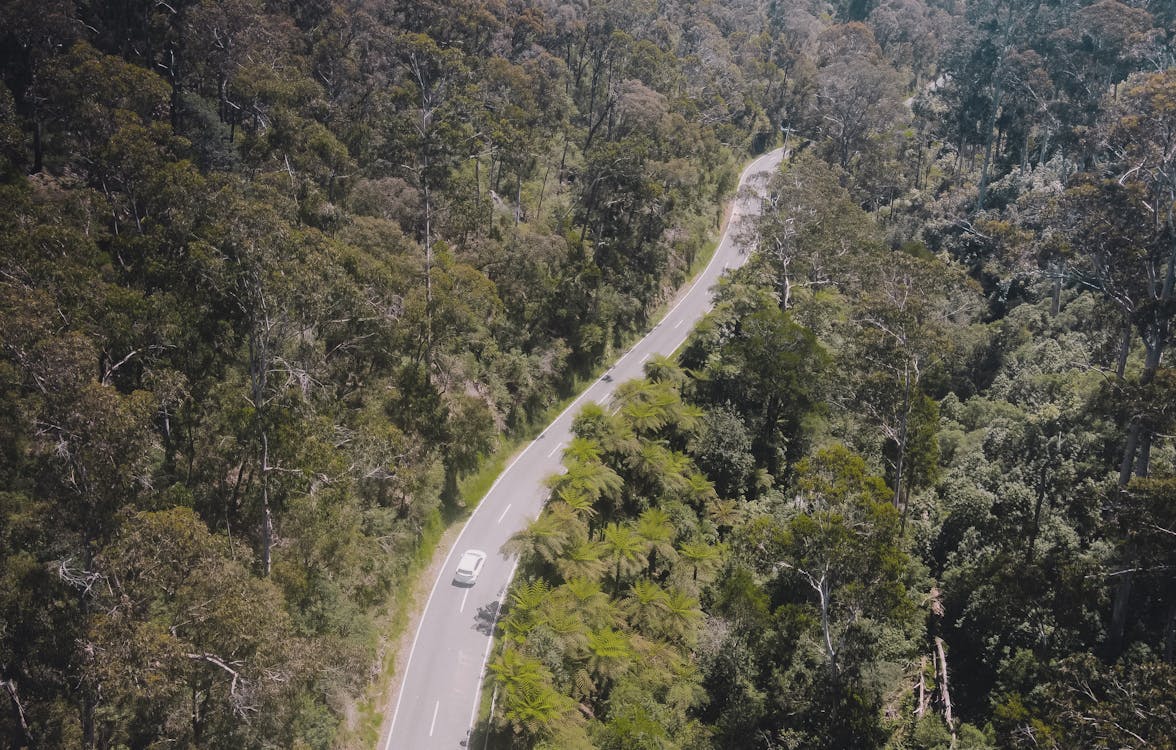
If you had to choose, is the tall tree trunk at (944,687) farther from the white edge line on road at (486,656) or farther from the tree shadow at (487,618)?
the tree shadow at (487,618)

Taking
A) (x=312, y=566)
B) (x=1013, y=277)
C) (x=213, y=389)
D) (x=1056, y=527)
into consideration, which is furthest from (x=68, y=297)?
(x=1013, y=277)

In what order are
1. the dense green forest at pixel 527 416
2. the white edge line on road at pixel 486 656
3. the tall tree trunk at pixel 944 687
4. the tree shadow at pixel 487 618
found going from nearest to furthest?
1. the dense green forest at pixel 527 416
2. the tall tree trunk at pixel 944 687
3. the white edge line on road at pixel 486 656
4. the tree shadow at pixel 487 618

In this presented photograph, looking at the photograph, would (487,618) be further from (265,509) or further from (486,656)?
(265,509)

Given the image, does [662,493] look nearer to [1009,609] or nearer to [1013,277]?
[1009,609]

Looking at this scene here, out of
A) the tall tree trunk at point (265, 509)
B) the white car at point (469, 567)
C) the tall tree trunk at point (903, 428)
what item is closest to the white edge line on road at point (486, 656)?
the white car at point (469, 567)

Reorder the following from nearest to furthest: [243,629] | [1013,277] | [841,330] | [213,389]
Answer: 1. [243,629]
2. [213,389]
3. [841,330]
4. [1013,277]

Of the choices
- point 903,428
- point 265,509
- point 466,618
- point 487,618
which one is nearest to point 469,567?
point 466,618

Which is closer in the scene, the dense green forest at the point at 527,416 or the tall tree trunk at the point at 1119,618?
the dense green forest at the point at 527,416

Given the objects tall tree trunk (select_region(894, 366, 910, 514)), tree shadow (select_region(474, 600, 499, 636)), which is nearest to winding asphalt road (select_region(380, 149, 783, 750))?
tree shadow (select_region(474, 600, 499, 636))
